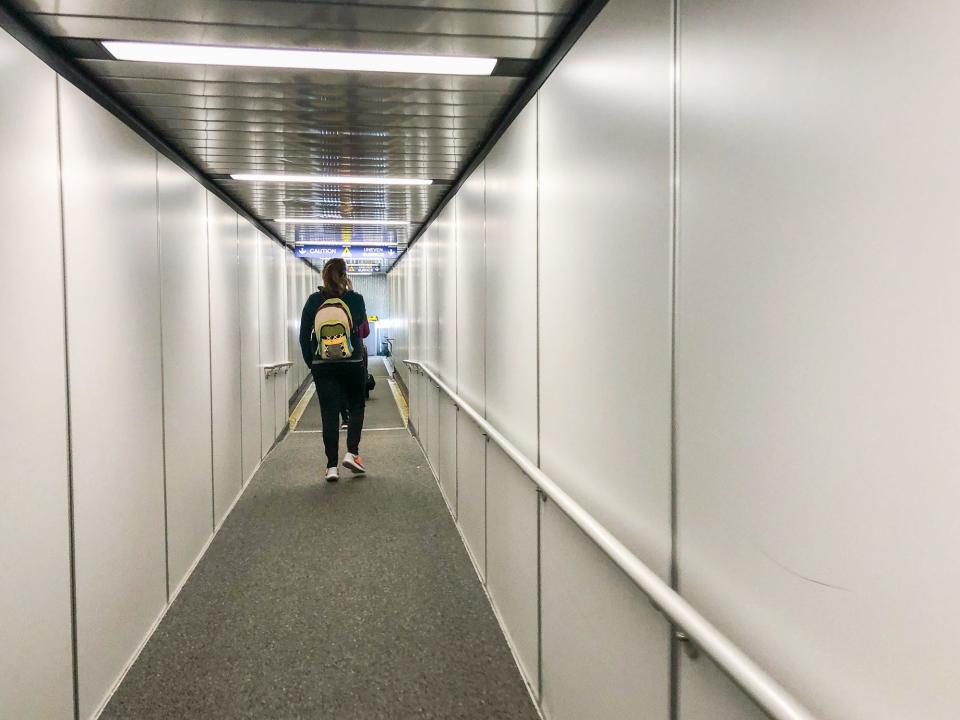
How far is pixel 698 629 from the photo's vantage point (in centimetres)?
106

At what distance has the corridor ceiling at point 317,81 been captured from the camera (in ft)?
6.38

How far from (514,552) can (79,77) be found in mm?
2349

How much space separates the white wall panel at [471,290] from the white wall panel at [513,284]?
186 millimetres

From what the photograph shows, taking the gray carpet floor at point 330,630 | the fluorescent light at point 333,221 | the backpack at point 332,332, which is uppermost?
the fluorescent light at point 333,221

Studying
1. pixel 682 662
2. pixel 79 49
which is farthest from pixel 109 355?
pixel 682 662

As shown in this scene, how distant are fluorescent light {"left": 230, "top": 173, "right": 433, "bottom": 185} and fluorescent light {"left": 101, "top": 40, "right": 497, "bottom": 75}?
1.95m

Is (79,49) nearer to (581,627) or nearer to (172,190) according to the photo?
(172,190)

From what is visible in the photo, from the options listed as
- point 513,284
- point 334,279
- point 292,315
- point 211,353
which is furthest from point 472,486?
point 292,315

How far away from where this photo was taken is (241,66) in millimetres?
2379

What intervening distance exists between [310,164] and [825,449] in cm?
373

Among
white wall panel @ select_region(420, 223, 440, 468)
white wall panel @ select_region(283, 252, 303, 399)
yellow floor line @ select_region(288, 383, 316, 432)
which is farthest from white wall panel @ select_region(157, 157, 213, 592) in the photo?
yellow floor line @ select_region(288, 383, 316, 432)

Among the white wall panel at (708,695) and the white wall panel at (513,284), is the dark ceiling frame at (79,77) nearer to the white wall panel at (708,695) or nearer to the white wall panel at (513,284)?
the white wall panel at (513,284)

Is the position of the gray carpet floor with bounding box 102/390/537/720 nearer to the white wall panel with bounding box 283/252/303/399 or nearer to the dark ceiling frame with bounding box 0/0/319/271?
the dark ceiling frame with bounding box 0/0/319/271

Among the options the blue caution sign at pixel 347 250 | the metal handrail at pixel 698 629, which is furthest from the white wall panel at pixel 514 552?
the blue caution sign at pixel 347 250
